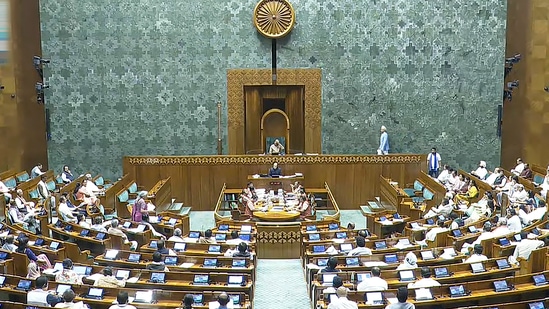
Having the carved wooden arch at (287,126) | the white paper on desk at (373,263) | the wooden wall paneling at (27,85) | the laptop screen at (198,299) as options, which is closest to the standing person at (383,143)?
the carved wooden arch at (287,126)

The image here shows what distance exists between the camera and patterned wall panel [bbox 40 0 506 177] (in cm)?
1861

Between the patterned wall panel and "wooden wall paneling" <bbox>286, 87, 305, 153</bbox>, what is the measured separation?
2.70 feet

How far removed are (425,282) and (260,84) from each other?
476 inches

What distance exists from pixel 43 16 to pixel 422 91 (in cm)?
1302

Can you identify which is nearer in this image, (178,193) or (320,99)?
(178,193)

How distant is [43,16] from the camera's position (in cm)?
1844

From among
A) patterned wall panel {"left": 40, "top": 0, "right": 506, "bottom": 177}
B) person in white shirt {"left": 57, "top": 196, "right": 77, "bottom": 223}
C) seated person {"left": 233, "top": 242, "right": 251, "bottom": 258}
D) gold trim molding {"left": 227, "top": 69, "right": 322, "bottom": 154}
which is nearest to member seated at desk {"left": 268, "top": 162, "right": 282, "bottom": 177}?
gold trim molding {"left": 227, "top": 69, "right": 322, "bottom": 154}

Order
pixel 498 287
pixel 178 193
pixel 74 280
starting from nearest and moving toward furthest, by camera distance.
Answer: pixel 498 287 < pixel 74 280 < pixel 178 193

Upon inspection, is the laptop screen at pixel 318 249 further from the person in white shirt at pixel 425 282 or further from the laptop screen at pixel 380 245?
the person in white shirt at pixel 425 282

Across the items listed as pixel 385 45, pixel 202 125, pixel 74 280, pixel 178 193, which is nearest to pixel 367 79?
pixel 385 45

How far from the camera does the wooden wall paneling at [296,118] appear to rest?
1922 centimetres

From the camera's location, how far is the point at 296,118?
19.3 m

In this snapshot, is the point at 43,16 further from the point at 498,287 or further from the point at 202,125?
the point at 498,287

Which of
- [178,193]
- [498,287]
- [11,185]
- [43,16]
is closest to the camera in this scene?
[498,287]
